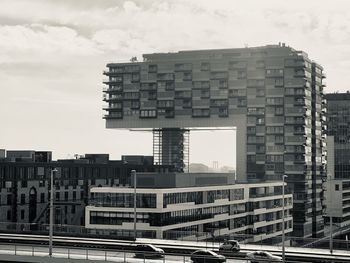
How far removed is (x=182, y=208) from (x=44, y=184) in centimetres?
5110

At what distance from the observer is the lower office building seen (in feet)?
338

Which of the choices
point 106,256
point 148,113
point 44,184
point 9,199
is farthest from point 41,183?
point 106,256

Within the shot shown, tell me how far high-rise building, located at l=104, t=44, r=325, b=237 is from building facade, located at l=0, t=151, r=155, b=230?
29.8 m

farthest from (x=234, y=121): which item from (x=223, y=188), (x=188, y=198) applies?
(x=188, y=198)

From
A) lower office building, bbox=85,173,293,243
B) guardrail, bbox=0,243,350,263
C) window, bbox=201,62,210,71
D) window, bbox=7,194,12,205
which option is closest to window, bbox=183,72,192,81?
window, bbox=201,62,210,71

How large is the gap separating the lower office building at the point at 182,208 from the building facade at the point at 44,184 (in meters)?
30.6

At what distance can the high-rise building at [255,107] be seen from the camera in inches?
7121

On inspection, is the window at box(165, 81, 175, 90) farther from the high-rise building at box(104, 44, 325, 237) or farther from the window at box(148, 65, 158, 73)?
the window at box(148, 65, 158, 73)

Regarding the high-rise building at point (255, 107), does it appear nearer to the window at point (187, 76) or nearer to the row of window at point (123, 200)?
the window at point (187, 76)

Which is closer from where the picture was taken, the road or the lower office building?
the road

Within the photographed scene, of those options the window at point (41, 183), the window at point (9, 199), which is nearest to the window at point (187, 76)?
the window at point (41, 183)

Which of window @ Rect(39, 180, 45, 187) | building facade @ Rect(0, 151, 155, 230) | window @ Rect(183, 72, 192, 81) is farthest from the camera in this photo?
window @ Rect(183, 72, 192, 81)

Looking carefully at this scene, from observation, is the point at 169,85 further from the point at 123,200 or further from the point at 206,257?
the point at 206,257

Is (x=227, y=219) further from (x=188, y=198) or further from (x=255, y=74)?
(x=255, y=74)
